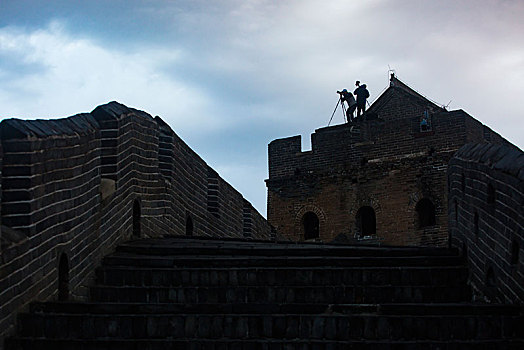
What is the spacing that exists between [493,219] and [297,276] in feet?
5.30

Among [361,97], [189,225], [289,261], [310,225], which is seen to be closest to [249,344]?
[289,261]

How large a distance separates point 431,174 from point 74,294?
17738 millimetres

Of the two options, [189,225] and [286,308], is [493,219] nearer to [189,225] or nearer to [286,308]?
[286,308]

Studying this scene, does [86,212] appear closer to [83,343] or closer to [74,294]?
[74,294]

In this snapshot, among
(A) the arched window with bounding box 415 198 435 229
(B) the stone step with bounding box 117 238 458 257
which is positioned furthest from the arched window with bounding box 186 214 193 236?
(A) the arched window with bounding box 415 198 435 229

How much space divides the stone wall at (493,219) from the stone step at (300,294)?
0.41 meters

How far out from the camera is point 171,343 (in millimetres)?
6219

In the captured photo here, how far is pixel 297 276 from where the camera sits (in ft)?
24.4

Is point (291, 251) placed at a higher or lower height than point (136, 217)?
lower

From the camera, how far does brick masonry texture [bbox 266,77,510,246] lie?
942 inches

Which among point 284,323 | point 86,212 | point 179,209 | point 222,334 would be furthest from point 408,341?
point 179,209

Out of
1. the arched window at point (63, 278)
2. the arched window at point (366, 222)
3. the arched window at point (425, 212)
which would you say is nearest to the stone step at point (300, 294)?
the arched window at point (63, 278)

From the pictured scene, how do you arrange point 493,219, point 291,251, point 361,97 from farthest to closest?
1. point 361,97
2. point 291,251
3. point 493,219

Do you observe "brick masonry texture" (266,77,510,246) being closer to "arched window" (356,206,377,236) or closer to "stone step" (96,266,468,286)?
"arched window" (356,206,377,236)
